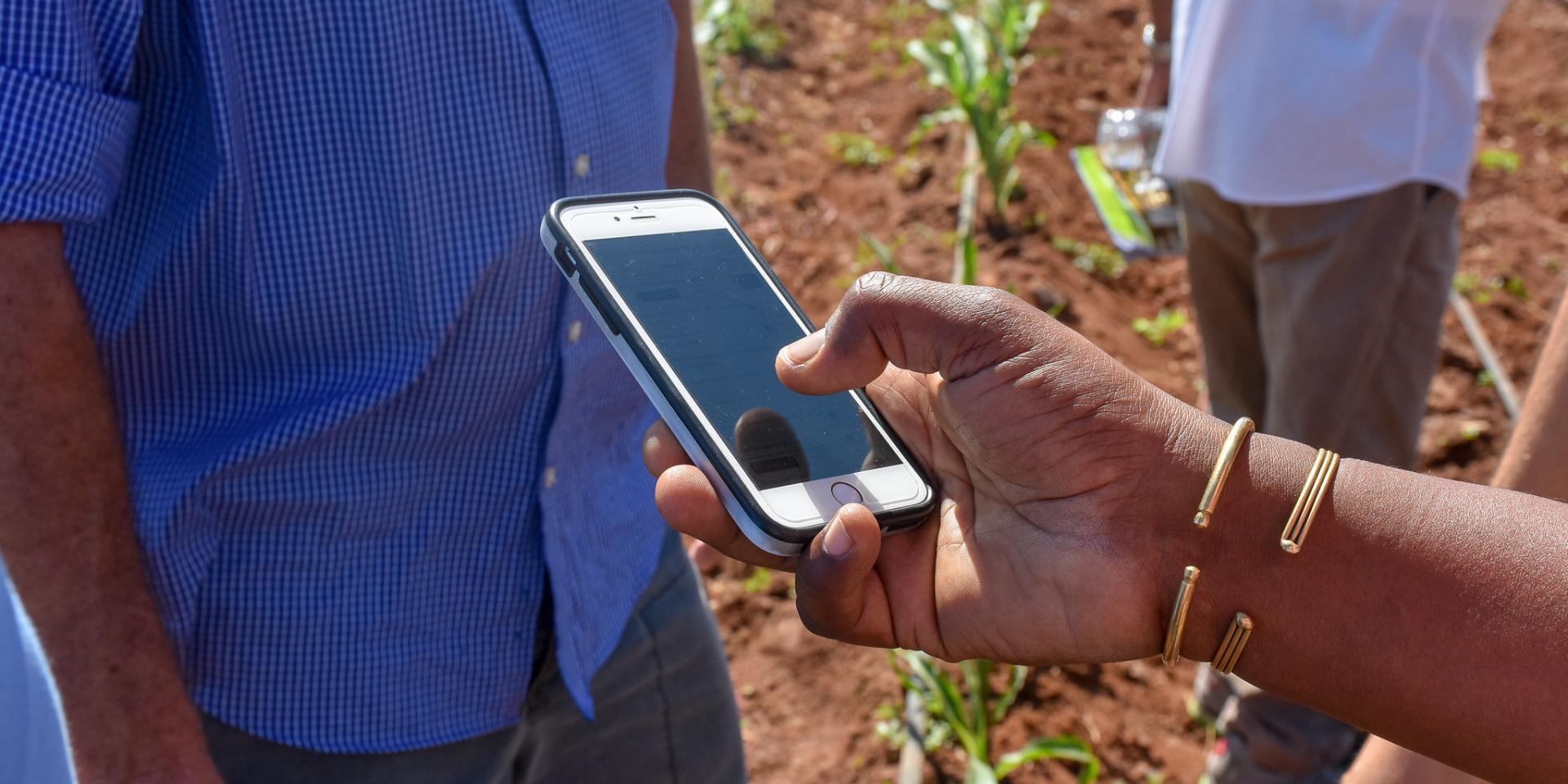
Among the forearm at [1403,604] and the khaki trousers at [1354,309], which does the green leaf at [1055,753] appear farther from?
the forearm at [1403,604]

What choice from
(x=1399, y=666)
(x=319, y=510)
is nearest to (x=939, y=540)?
(x=1399, y=666)

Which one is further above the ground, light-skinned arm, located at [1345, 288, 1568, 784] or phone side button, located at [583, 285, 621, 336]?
phone side button, located at [583, 285, 621, 336]

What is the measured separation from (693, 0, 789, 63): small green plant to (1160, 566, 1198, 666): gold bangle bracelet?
455 cm

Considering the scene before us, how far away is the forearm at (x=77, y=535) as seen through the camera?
1.07m

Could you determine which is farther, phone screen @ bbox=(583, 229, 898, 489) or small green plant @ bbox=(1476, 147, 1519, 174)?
small green plant @ bbox=(1476, 147, 1519, 174)

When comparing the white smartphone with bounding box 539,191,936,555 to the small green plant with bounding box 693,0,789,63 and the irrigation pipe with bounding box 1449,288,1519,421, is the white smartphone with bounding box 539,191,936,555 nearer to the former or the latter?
the irrigation pipe with bounding box 1449,288,1519,421

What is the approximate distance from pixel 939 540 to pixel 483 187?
63cm

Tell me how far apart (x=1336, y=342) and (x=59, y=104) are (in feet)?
6.96

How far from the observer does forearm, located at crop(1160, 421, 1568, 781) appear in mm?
1046

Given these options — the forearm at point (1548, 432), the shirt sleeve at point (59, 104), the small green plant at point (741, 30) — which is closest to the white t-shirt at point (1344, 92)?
the forearm at point (1548, 432)

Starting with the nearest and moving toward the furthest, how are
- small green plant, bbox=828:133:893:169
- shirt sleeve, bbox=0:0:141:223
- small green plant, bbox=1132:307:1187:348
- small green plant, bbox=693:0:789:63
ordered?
1. shirt sleeve, bbox=0:0:141:223
2. small green plant, bbox=1132:307:1187:348
3. small green plant, bbox=828:133:893:169
4. small green plant, bbox=693:0:789:63

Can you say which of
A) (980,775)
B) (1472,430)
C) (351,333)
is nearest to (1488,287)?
(1472,430)

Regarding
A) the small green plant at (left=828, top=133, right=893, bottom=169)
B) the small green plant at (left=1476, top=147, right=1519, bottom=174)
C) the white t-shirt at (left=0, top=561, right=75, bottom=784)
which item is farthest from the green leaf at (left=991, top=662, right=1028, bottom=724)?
the small green plant at (left=1476, top=147, right=1519, bottom=174)

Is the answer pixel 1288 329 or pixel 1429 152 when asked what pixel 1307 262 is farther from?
pixel 1429 152
